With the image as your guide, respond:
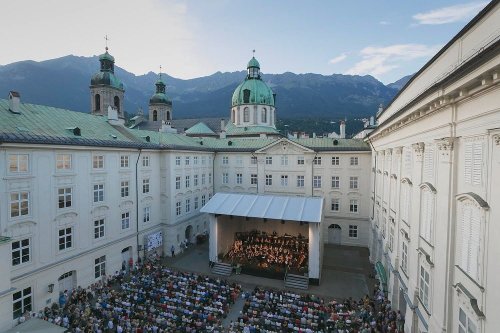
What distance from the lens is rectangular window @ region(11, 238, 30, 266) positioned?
1888cm

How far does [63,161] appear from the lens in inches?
877

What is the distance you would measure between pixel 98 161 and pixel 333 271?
2499cm

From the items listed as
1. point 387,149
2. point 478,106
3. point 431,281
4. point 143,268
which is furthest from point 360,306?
point 143,268

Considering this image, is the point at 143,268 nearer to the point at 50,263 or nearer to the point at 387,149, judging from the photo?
the point at 50,263

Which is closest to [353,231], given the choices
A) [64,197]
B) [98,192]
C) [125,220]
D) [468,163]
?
[125,220]

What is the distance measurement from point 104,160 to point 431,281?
25.7 m

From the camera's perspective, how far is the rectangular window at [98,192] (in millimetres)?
25062

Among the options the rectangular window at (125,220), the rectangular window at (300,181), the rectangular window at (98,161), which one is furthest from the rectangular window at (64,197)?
the rectangular window at (300,181)

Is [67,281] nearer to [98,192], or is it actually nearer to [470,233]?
[98,192]

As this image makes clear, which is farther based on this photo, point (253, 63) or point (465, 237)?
point (253, 63)

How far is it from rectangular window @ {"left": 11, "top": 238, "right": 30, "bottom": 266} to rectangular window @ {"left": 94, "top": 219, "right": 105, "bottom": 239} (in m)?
5.56

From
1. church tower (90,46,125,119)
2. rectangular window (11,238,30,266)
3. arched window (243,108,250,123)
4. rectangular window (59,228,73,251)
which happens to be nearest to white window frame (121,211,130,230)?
rectangular window (59,228,73,251)

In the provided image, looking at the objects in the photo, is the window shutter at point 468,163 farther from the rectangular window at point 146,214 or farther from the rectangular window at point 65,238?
the rectangular window at point 146,214

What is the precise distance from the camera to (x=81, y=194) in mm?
23672
